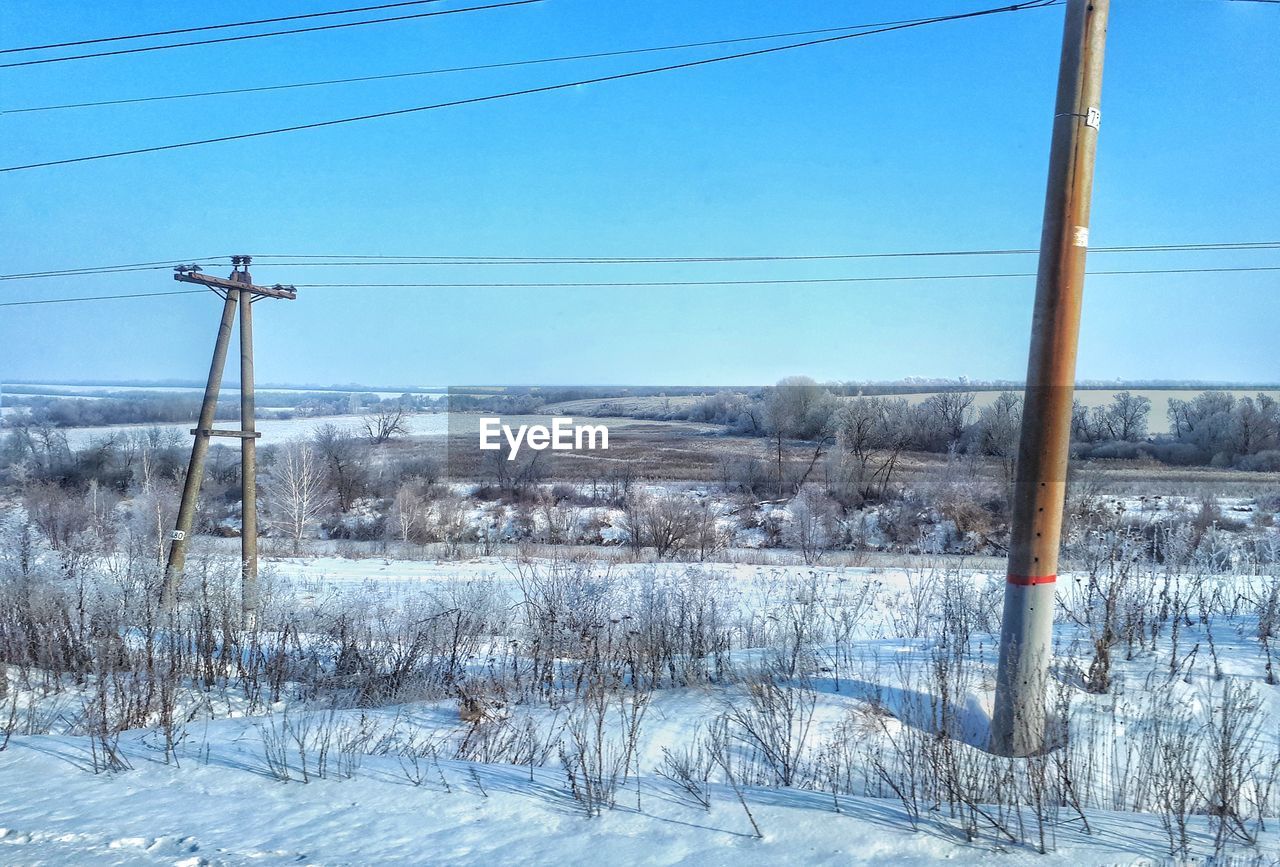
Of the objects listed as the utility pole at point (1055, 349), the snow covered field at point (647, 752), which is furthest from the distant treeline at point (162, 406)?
the utility pole at point (1055, 349)

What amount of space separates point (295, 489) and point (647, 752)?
26950 mm

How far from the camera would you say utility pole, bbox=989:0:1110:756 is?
4898mm

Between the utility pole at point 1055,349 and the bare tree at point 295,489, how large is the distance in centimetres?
2763

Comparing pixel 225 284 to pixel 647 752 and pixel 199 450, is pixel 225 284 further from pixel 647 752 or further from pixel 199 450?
pixel 647 752

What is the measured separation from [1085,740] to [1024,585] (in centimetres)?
105

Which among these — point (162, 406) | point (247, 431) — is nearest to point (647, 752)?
point (247, 431)

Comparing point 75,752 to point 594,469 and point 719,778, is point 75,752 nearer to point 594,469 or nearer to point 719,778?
point 719,778

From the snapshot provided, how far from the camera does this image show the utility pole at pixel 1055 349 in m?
4.90

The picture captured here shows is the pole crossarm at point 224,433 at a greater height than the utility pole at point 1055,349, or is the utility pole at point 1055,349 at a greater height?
the utility pole at point 1055,349

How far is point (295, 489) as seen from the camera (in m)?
29.0

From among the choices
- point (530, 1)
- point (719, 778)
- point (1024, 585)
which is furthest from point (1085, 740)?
point (530, 1)

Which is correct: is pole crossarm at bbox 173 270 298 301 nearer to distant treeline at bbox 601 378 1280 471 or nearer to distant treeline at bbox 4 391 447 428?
distant treeline at bbox 4 391 447 428

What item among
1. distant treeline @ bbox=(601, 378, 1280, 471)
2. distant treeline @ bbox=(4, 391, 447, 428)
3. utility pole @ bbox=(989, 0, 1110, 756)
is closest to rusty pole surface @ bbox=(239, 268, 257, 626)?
distant treeline @ bbox=(4, 391, 447, 428)

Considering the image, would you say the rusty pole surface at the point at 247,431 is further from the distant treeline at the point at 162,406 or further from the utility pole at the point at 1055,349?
the utility pole at the point at 1055,349
